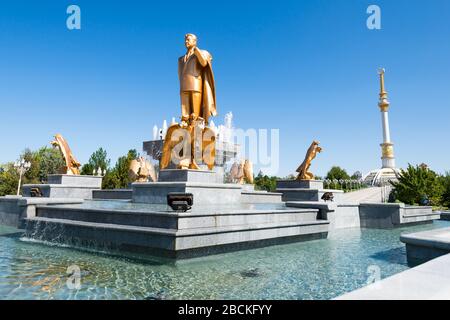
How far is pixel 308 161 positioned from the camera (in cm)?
1697

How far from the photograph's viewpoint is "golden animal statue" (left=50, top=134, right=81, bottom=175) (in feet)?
54.0

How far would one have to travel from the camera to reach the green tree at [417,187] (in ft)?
72.8

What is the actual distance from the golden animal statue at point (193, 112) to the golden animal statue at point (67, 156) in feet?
24.3

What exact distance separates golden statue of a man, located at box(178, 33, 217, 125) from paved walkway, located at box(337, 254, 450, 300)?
32.2 feet

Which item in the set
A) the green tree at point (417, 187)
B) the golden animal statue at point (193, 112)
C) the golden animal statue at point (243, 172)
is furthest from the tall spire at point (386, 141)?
the golden animal statue at point (193, 112)

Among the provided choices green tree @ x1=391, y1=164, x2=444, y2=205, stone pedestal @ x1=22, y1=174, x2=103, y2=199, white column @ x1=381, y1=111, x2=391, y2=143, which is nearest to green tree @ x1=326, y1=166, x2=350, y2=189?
white column @ x1=381, y1=111, x2=391, y2=143

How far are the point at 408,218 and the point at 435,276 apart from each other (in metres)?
11.3

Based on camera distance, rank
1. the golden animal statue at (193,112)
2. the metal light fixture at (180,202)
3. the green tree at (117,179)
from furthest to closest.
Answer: the green tree at (117,179)
the golden animal statue at (193,112)
the metal light fixture at (180,202)

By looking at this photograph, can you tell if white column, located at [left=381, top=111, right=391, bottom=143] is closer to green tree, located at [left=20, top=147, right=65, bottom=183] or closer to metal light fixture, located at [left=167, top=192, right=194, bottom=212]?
green tree, located at [left=20, top=147, right=65, bottom=183]

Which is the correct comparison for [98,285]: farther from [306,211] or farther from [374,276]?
[306,211]

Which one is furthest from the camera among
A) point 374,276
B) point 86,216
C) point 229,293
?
point 86,216

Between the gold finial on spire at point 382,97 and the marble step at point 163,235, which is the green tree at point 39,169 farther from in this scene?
the gold finial on spire at point 382,97
